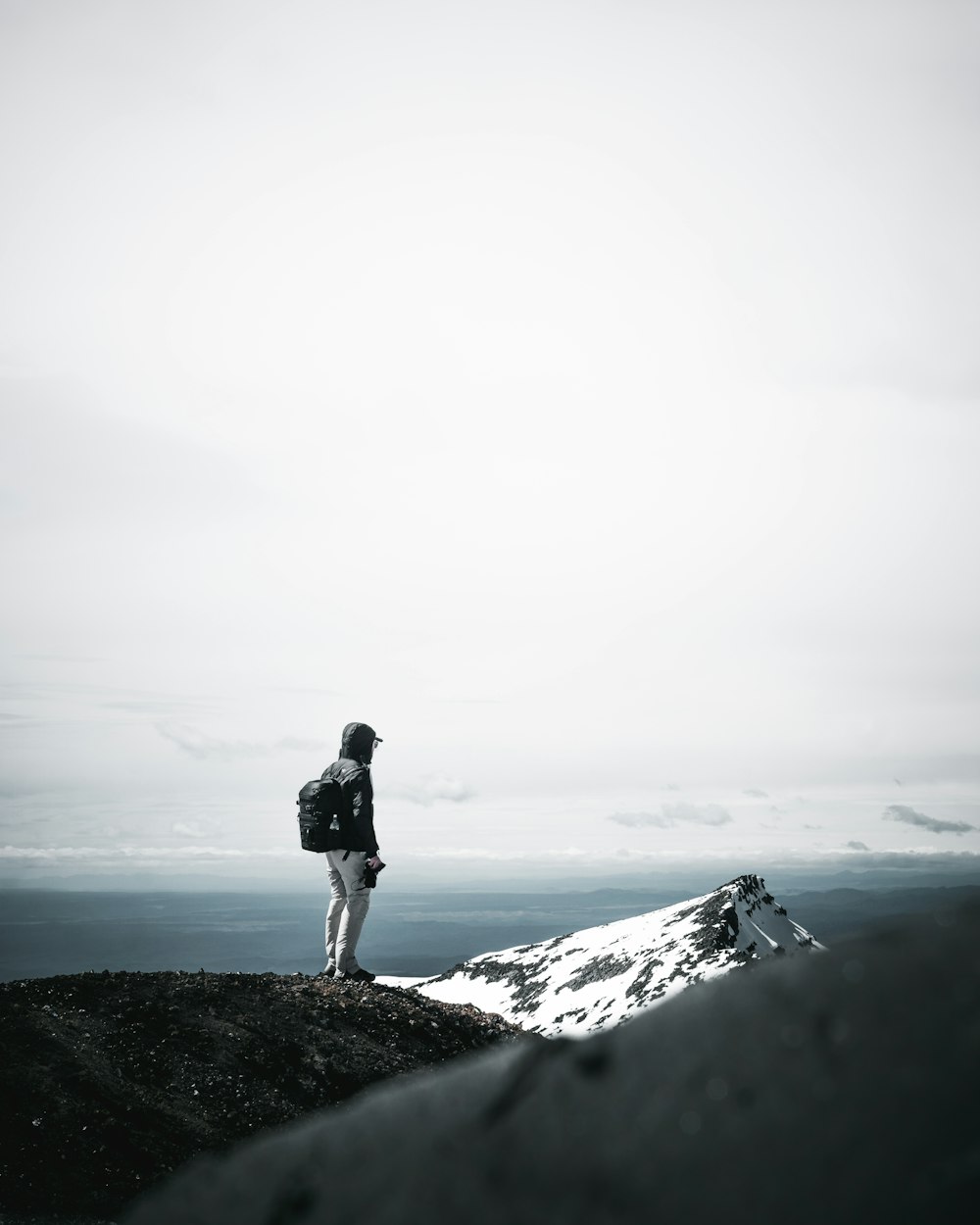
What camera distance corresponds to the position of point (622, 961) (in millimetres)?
24703

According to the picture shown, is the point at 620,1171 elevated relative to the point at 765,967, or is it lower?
lower

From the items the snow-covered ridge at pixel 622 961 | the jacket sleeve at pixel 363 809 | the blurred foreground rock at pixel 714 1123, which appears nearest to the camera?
the blurred foreground rock at pixel 714 1123

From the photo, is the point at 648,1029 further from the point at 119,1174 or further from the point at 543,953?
the point at 543,953

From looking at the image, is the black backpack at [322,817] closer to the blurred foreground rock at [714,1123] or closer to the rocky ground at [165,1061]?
the rocky ground at [165,1061]

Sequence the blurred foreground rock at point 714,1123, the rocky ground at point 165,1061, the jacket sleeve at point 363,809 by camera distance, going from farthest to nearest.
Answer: the jacket sleeve at point 363,809 < the rocky ground at point 165,1061 < the blurred foreground rock at point 714,1123

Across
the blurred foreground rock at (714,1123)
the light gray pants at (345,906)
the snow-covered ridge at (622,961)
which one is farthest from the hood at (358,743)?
the blurred foreground rock at (714,1123)

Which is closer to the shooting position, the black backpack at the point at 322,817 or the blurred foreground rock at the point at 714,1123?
the blurred foreground rock at the point at 714,1123

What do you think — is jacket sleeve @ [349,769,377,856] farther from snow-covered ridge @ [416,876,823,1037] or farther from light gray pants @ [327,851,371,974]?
snow-covered ridge @ [416,876,823,1037]

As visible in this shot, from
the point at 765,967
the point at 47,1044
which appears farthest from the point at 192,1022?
the point at 765,967

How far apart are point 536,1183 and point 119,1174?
9091 millimetres

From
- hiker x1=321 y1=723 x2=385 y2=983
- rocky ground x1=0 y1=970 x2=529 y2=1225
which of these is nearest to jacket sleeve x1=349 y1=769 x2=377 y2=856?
hiker x1=321 y1=723 x2=385 y2=983

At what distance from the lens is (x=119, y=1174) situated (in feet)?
28.7

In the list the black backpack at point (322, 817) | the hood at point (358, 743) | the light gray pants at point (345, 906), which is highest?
the hood at point (358, 743)

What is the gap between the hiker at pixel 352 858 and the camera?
1411 centimetres
